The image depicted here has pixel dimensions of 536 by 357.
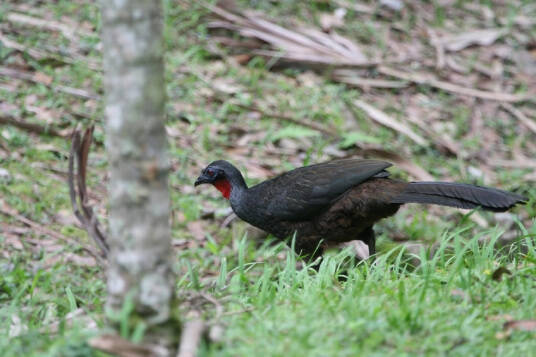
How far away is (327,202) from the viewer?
4758mm

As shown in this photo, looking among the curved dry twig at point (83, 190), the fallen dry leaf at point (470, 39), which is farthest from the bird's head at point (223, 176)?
the fallen dry leaf at point (470, 39)

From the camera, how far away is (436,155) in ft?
25.1

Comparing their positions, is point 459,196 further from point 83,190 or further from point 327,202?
point 83,190

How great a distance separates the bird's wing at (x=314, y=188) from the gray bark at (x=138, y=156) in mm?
2614

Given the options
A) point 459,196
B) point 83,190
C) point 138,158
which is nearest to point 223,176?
point 83,190

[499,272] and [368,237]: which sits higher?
[499,272]

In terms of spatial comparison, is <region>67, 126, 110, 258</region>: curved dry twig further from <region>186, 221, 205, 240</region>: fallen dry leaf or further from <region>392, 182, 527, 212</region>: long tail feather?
<region>392, 182, 527, 212</region>: long tail feather

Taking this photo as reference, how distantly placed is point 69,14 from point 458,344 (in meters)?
6.94

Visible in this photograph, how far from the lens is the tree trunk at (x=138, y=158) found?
2.06 m

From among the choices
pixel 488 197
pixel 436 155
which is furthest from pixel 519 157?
pixel 488 197

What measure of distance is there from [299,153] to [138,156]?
5149mm

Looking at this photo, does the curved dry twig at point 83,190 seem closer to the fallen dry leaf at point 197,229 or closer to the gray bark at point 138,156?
the fallen dry leaf at point 197,229

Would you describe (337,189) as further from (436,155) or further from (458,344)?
(436,155)

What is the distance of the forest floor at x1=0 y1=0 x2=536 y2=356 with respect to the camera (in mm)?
2576
